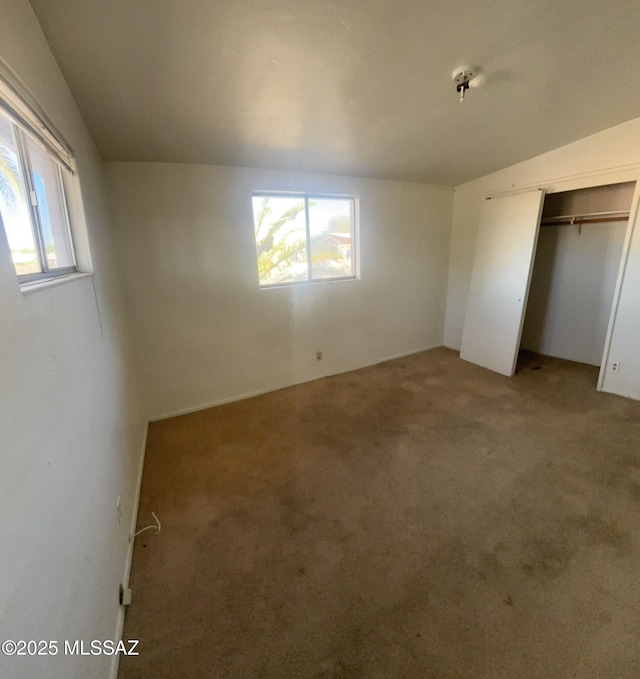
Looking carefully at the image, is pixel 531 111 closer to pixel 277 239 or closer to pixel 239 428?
pixel 277 239

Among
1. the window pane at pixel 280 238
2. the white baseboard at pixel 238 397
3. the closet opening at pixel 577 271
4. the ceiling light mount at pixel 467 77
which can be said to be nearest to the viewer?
the ceiling light mount at pixel 467 77

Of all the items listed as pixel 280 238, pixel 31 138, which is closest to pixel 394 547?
pixel 31 138

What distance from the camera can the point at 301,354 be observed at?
3381mm

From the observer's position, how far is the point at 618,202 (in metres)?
3.17

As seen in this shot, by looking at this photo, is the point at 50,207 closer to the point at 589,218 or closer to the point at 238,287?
the point at 238,287

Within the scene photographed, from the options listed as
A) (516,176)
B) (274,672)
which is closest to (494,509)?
(274,672)

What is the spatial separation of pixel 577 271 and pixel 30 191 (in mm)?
4875

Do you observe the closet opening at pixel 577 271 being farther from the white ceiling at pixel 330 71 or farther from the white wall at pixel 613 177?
the white ceiling at pixel 330 71

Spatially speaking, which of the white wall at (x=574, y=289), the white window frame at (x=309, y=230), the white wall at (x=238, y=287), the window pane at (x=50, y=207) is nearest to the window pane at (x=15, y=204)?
the window pane at (x=50, y=207)

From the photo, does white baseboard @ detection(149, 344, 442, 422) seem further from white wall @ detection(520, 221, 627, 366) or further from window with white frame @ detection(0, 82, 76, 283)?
white wall @ detection(520, 221, 627, 366)

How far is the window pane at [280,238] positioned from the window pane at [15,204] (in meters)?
2.01

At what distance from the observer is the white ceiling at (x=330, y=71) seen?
1.22 metres

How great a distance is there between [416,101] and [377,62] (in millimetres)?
516

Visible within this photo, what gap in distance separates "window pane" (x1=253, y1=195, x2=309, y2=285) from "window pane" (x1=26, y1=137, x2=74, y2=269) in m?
1.66
